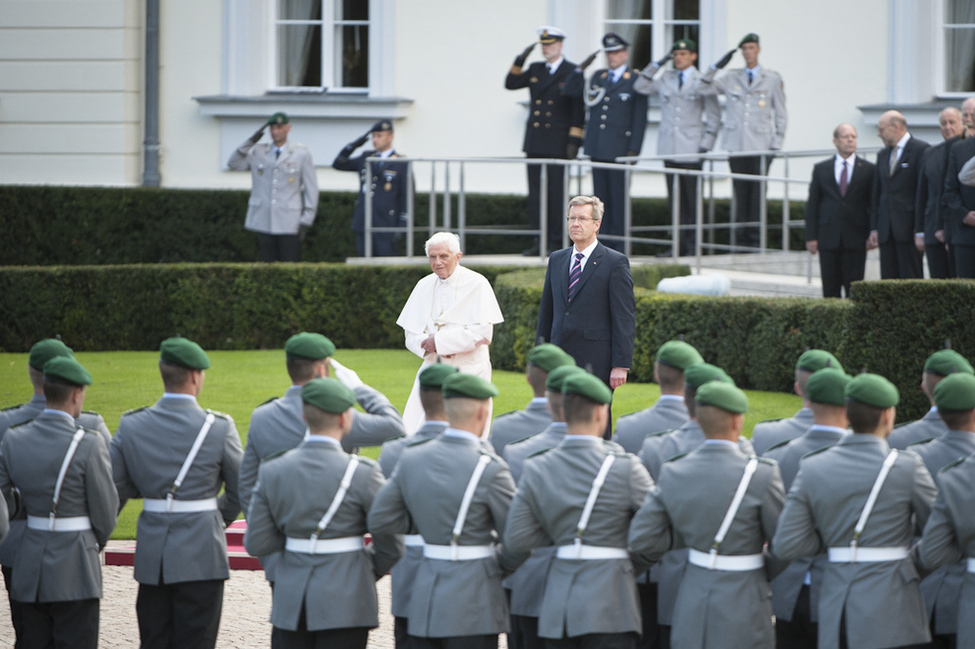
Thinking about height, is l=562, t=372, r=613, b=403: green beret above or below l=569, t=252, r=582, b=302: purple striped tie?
below

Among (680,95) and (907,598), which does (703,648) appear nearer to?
(907,598)

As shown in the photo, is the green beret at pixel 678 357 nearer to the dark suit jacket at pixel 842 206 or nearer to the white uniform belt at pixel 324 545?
the white uniform belt at pixel 324 545

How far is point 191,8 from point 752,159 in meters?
7.47

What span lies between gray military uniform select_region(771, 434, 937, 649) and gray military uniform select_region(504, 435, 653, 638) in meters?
0.53

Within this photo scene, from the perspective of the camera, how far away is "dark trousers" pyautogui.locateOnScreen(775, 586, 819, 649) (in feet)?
16.6

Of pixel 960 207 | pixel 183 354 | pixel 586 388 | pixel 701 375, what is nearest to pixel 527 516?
pixel 586 388

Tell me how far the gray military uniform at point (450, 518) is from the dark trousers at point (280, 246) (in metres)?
10.4

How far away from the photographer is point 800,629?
5.18 metres

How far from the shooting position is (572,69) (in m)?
13.9

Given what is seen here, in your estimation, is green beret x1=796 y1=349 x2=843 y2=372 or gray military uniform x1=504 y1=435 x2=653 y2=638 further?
green beret x1=796 y1=349 x2=843 y2=372

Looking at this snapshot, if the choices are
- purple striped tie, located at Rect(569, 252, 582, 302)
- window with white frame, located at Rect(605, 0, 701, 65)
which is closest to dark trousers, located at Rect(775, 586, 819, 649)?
purple striped tie, located at Rect(569, 252, 582, 302)

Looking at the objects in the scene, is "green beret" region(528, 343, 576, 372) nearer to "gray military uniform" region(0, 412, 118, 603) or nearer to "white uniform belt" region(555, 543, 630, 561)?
"white uniform belt" region(555, 543, 630, 561)

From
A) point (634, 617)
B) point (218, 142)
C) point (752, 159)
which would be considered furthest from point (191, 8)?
point (634, 617)

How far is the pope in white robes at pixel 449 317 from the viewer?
765cm
